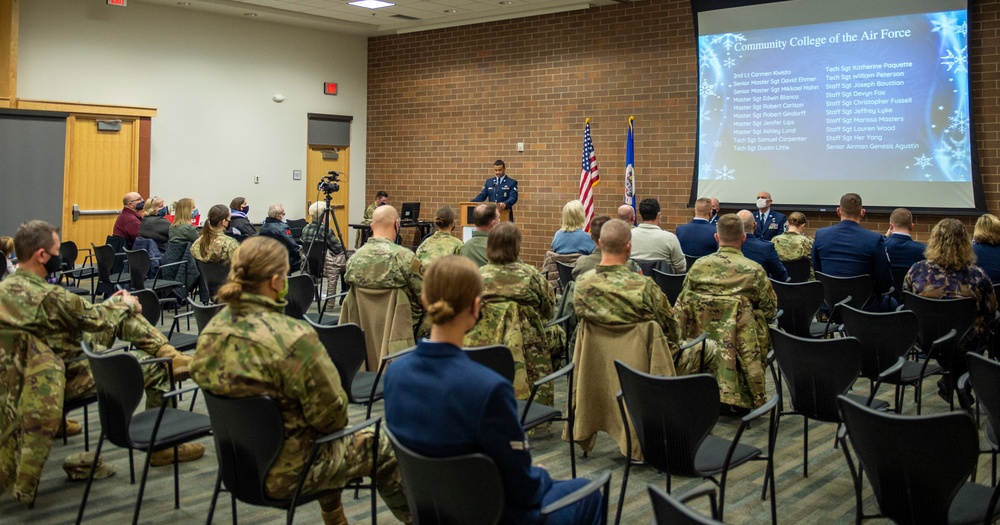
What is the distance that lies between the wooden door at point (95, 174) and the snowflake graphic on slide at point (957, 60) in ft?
34.0

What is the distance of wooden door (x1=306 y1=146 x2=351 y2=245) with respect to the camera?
14.9 meters

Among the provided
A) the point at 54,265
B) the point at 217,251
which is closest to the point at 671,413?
the point at 217,251

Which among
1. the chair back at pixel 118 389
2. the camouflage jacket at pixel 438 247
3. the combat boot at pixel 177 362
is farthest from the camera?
the camouflage jacket at pixel 438 247

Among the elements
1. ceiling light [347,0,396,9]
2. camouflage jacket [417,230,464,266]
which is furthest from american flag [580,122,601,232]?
camouflage jacket [417,230,464,266]

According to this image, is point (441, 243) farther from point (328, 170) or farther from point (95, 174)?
point (328, 170)

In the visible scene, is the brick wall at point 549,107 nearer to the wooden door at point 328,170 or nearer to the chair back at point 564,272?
the wooden door at point 328,170

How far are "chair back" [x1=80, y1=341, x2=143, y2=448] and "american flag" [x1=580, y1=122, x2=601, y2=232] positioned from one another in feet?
27.2

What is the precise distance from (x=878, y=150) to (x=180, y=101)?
961cm

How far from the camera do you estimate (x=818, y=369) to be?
4.05m

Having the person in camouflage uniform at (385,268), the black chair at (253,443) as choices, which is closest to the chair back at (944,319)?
the person in camouflage uniform at (385,268)

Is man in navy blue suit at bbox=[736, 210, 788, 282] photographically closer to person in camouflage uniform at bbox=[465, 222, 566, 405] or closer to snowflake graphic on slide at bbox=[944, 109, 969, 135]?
person in camouflage uniform at bbox=[465, 222, 566, 405]

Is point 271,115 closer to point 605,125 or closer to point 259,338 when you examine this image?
point 605,125

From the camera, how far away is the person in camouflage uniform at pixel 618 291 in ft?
14.1

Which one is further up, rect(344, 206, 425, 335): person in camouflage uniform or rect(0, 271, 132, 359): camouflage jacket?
rect(344, 206, 425, 335): person in camouflage uniform
